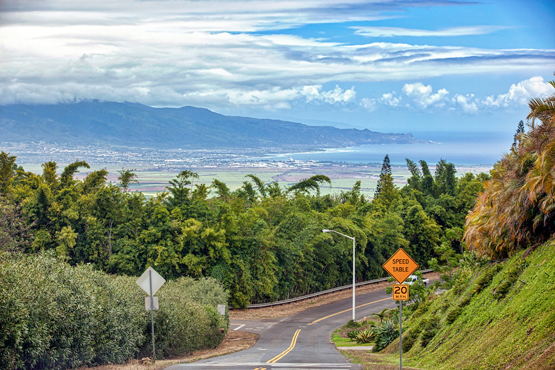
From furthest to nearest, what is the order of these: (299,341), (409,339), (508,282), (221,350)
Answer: (299,341), (221,350), (409,339), (508,282)

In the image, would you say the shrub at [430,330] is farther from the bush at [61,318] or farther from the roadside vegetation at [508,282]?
the bush at [61,318]

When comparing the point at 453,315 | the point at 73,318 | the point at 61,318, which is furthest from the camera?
the point at 453,315

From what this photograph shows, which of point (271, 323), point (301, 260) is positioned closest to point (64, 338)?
point (271, 323)

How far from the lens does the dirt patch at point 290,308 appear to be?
3973 centimetres

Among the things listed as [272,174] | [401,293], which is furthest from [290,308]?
[272,174]

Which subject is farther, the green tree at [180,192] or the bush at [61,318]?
the green tree at [180,192]

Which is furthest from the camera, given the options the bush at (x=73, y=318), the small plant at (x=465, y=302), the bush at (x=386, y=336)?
the bush at (x=386, y=336)

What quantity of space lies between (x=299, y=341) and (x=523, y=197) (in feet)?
56.0

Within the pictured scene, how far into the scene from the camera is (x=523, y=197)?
48.2 feet

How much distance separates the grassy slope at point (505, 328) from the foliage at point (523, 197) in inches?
28.7

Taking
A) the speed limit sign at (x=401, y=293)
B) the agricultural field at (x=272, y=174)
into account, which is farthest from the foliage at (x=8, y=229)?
the agricultural field at (x=272, y=174)

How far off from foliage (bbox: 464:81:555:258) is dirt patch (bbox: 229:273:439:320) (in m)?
24.2

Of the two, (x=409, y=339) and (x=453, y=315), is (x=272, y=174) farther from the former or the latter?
(x=453, y=315)

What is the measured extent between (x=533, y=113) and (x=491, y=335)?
628 centimetres
